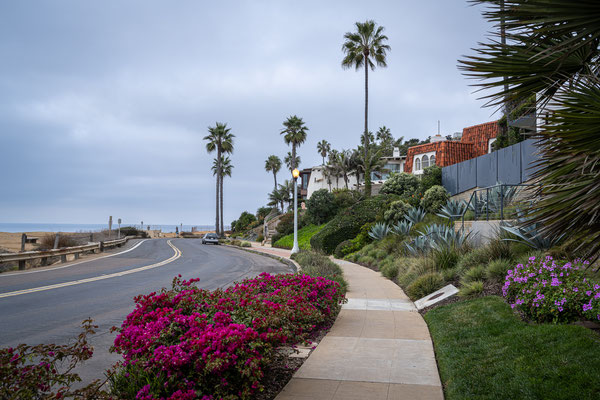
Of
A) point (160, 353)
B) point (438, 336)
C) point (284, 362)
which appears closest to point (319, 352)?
point (284, 362)

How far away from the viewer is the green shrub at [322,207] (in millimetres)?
39969

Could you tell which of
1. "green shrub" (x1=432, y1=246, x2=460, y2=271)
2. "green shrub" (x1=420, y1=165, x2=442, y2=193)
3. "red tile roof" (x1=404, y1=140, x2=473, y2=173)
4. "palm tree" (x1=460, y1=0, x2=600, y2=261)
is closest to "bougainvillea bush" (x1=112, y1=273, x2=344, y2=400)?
"palm tree" (x1=460, y1=0, x2=600, y2=261)

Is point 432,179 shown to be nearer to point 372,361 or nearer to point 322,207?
point 322,207

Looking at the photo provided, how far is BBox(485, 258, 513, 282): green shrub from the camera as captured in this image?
8.48m

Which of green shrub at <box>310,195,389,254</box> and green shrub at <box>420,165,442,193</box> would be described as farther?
green shrub at <box>420,165,442,193</box>

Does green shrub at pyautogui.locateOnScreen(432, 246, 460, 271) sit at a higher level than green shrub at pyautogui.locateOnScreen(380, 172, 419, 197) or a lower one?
lower

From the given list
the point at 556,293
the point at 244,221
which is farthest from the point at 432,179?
the point at 244,221

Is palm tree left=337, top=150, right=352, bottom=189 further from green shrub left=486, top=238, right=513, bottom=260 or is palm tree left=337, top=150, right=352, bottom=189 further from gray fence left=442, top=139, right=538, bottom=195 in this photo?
green shrub left=486, top=238, right=513, bottom=260

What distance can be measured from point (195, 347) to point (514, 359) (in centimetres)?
350

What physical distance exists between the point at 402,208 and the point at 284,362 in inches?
755

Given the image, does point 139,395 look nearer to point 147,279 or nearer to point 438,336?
point 438,336

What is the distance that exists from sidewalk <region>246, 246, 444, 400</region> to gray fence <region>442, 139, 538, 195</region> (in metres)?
12.2

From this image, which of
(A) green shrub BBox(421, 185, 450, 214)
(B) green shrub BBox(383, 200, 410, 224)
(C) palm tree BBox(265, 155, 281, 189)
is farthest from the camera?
(C) palm tree BBox(265, 155, 281, 189)

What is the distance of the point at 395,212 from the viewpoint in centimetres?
2350
